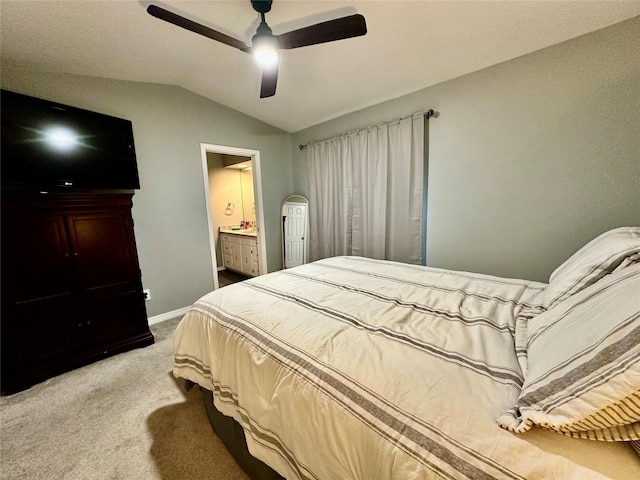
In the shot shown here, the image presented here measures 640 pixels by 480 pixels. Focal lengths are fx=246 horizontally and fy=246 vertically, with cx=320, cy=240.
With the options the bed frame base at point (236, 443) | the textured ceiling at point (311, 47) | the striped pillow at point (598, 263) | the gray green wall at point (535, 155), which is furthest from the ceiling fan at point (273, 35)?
the bed frame base at point (236, 443)

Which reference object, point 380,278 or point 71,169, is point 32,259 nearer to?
point 71,169

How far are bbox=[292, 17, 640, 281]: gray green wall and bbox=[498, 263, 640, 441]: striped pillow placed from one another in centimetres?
152

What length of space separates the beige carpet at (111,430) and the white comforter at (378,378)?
35 centimetres

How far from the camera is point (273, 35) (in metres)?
1.52

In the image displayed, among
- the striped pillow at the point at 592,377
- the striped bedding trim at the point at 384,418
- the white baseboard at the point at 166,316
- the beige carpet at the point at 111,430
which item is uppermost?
the striped pillow at the point at 592,377

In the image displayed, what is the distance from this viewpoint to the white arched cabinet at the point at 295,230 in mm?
3859

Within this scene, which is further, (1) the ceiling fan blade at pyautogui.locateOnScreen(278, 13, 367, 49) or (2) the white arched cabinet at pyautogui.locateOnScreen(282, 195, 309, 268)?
(2) the white arched cabinet at pyautogui.locateOnScreen(282, 195, 309, 268)

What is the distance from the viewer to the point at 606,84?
1.68 m

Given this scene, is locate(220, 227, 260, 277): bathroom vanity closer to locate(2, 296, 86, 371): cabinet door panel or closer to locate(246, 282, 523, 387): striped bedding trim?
locate(2, 296, 86, 371): cabinet door panel

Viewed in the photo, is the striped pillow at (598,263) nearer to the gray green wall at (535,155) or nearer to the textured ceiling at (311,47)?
the gray green wall at (535,155)

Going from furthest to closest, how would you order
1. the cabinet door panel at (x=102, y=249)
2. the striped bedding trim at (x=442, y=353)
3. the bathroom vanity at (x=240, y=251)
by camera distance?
the bathroom vanity at (x=240, y=251)
the cabinet door panel at (x=102, y=249)
the striped bedding trim at (x=442, y=353)

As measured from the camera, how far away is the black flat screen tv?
5.96ft

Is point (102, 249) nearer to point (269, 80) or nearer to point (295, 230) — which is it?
point (269, 80)

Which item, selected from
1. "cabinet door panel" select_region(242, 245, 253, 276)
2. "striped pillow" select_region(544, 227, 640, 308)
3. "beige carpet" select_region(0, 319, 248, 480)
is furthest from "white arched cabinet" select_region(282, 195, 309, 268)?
"striped pillow" select_region(544, 227, 640, 308)
